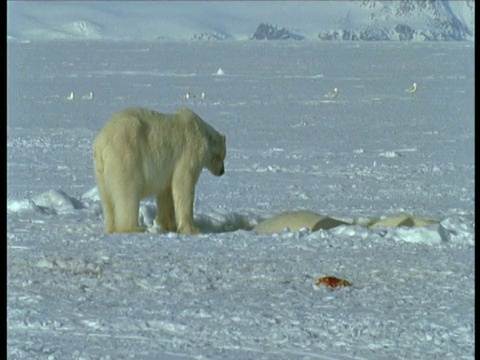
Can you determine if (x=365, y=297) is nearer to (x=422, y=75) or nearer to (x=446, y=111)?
(x=446, y=111)

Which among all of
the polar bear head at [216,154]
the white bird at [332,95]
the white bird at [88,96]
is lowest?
the white bird at [88,96]

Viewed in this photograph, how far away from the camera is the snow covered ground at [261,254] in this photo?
4.03 m

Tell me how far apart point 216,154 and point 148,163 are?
2.22 feet

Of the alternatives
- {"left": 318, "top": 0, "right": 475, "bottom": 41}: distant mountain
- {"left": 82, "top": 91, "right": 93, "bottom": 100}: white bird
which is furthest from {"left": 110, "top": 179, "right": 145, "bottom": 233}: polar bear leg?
{"left": 318, "top": 0, "right": 475, "bottom": 41}: distant mountain

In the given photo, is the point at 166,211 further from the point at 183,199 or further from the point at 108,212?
the point at 108,212

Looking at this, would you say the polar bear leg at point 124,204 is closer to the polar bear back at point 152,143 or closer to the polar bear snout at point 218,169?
the polar bear back at point 152,143

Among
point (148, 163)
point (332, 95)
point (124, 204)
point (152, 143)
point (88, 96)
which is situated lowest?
point (88, 96)

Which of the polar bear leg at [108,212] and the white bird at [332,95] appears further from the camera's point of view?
the white bird at [332,95]

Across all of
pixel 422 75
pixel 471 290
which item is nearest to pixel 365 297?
pixel 471 290

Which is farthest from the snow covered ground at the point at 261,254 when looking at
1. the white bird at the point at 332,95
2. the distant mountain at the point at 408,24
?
the distant mountain at the point at 408,24

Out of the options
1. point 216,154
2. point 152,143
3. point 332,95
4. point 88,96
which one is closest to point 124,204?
point 152,143

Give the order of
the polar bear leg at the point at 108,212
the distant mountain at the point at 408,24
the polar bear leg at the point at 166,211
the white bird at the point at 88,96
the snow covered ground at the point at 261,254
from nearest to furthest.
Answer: the snow covered ground at the point at 261,254
the polar bear leg at the point at 108,212
the polar bear leg at the point at 166,211
the white bird at the point at 88,96
the distant mountain at the point at 408,24

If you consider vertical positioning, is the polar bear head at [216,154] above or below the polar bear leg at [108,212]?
above

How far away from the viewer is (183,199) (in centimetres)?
678
